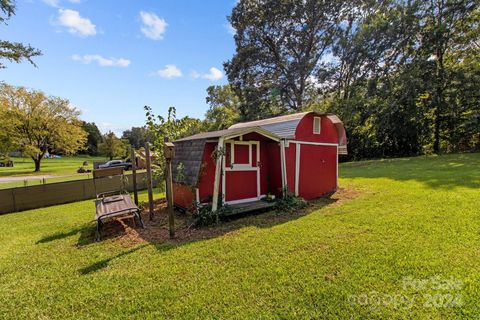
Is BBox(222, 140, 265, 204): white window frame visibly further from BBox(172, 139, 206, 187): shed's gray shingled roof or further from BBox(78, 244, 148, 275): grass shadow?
BBox(78, 244, 148, 275): grass shadow

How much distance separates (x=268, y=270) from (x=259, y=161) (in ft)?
13.9

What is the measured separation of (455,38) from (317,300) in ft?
81.3

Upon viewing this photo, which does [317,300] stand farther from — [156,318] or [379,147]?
[379,147]

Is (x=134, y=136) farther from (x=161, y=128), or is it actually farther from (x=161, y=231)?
(x=161, y=231)

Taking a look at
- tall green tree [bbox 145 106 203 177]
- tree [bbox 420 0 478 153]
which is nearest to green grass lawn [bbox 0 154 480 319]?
tall green tree [bbox 145 106 203 177]

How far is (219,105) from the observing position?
32.7 meters

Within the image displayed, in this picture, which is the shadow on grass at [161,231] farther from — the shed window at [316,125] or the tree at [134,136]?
the tree at [134,136]

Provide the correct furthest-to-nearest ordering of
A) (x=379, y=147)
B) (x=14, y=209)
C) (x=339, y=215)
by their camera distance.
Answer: (x=379, y=147), (x=14, y=209), (x=339, y=215)

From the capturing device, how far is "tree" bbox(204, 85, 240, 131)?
29641mm

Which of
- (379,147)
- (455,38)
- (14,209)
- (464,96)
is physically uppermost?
(455,38)

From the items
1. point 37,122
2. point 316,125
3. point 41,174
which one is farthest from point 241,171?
point 37,122

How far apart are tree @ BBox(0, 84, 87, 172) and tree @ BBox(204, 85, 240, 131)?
16.4m

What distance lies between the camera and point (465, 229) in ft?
14.2

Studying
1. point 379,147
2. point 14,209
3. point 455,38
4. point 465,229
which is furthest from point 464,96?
point 14,209
